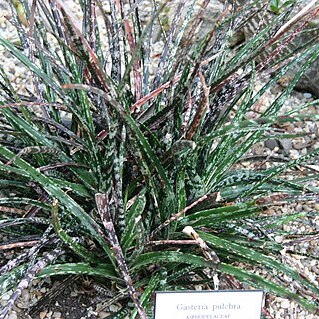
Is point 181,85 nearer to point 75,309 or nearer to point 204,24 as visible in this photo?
point 75,309

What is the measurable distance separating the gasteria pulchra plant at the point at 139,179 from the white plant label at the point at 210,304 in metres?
0.03

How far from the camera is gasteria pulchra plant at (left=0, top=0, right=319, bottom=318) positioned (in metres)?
1.23

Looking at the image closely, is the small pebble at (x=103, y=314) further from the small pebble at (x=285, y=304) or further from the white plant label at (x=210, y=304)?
the small pebble at (x=285, y=304)

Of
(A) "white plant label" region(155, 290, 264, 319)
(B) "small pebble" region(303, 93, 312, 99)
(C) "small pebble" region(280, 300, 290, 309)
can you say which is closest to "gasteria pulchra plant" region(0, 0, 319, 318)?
(A) "white plant label" region(155, 290, 264, 319)

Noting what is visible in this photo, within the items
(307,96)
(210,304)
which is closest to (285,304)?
(210,304)

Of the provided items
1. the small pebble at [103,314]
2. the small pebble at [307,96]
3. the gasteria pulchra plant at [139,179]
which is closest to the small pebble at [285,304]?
the gasteria pulchra plant at [139,179]

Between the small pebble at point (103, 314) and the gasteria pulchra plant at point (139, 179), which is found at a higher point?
the gasteria pulchra plant at point (139, 179)

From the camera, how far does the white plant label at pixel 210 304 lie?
1.23 meters

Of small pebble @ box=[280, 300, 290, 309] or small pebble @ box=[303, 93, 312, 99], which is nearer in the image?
small pebble @ box=[280, 300, 290, 309]

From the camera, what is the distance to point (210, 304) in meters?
1.25

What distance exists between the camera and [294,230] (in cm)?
176

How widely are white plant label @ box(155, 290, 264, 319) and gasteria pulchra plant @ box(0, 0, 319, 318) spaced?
0.03 metres

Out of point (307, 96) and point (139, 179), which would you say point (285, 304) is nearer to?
point (139, 179)

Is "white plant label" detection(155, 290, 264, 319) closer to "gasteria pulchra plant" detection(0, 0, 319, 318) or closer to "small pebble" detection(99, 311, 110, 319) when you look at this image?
"gasteria pulchra plant" detection(0, 0, 319, 318)
